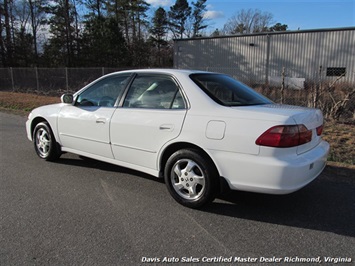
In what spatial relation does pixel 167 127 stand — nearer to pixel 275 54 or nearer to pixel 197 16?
pixel 275 54

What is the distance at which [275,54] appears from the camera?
25.2m

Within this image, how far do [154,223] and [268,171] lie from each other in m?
1.28

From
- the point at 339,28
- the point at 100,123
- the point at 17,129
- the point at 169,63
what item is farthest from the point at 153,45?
the point at 100,123

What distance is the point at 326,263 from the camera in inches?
103

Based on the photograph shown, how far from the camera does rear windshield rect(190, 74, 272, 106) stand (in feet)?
12.1

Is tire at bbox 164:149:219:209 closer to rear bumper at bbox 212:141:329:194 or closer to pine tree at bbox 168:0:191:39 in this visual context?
rear bumper at bbox 212:141:329:194

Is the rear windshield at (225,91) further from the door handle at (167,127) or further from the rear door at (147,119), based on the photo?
the door handle at (167,127)

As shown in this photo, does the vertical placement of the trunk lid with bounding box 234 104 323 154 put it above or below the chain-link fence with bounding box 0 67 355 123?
below

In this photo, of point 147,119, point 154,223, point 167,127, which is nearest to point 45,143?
point 147,119

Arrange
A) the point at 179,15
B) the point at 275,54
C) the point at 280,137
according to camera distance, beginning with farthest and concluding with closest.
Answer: the point at 179,15, the point at 275,54, the point at 280,137

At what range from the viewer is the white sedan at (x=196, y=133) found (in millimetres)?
3125

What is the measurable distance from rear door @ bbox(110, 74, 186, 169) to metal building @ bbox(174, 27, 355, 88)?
17.1m

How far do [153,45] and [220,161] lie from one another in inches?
1791

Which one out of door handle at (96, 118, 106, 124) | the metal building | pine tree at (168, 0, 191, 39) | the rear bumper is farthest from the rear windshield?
pine tree at (168, 0, 191, 39)
